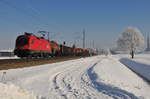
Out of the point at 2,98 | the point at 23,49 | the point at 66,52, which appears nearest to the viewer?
the point at 2,98

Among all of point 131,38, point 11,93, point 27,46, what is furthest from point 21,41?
point 131,38

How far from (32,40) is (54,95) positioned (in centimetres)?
2270

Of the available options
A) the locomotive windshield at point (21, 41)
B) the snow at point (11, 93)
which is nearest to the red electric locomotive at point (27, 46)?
the locomotive windshield at point (21, 41)

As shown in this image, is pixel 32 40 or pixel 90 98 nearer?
pixel 90 98

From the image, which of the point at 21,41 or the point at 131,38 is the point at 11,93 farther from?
the point at 131,38

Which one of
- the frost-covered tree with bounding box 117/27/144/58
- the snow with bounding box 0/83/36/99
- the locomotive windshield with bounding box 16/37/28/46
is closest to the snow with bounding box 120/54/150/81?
the snow with bounding box 0/83/36/99

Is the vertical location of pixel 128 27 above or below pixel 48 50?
above

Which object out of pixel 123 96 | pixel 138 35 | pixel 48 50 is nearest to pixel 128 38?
pixel 138 35

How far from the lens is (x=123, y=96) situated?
9.13 meters

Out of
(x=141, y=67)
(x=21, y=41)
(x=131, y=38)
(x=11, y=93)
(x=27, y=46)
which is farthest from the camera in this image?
(x=131, y=38)

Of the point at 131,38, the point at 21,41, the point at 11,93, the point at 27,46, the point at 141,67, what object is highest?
the point at 131,38

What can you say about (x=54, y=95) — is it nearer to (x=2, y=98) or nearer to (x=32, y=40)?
(x=2, y=98)

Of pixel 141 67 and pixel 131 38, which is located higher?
pixel 131 38

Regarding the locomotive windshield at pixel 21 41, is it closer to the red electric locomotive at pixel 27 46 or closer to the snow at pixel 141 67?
the red electric locomotive at pixel 27 46
